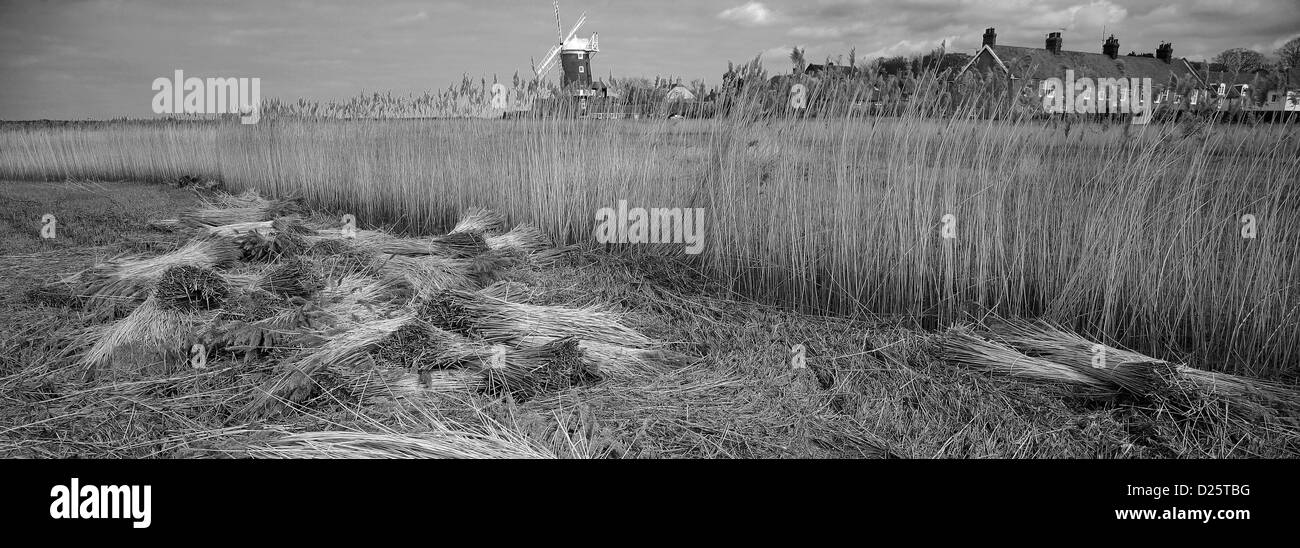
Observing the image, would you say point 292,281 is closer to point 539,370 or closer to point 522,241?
point 522,241

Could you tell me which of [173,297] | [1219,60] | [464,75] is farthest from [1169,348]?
[464,75]

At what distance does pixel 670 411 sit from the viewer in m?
2.33

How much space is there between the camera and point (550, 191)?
5.04 m

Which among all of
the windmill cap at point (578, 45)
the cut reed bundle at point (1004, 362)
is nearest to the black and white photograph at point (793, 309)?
the cut reed bundle at point (1004, 362)

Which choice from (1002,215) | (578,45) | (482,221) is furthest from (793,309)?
(578,45)

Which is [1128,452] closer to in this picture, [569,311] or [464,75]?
[569,311]

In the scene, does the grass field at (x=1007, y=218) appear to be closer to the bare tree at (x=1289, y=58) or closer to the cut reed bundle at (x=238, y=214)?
the bare tree at (x=1289, y=58)

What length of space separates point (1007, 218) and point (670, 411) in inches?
75.9

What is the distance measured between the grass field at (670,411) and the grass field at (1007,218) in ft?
1.34

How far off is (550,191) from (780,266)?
2140 millimetres

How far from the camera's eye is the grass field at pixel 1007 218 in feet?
8.80

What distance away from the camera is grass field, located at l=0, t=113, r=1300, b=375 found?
268 centimetres

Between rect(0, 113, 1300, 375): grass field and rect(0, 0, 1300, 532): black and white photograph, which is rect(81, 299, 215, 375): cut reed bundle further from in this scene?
rect(0, 113, 1300, 375): grass field

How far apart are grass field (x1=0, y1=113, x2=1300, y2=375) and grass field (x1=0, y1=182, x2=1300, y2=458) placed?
409 mm
